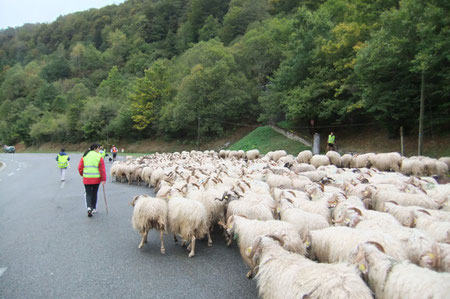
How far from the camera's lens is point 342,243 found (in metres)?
4.30

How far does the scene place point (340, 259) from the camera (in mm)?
4199

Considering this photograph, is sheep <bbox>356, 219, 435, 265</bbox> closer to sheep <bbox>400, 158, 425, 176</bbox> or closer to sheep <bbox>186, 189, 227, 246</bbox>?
sheep <bbox>186, 189, 227, 246</bbox>

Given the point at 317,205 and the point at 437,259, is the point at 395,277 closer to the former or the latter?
the point at 437,259

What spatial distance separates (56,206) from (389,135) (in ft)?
83.4

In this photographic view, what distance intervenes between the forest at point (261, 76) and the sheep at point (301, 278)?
57.3 ft

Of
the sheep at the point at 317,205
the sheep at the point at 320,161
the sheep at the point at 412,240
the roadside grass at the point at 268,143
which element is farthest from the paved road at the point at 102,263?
the roadside grass at the point at 268,143

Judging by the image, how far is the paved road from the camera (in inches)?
171

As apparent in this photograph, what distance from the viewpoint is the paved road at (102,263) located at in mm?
4352

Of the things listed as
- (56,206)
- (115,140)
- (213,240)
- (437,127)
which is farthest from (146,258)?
(115,140)

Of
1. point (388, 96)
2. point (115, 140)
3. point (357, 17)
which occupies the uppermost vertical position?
point (357, 17)

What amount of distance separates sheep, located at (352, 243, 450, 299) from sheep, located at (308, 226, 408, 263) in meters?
0.36

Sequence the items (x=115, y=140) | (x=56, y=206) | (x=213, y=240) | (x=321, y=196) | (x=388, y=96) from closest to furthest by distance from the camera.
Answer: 1. (x=213, y=240)
2. (x=321, y=196)
3. (x=56, y=206)
4. (x=388, y=96)
5. (x=115, y=140)

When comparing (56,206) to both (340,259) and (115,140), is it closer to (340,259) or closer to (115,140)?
(340,259)

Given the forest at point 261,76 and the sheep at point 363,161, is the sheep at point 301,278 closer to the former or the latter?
the sheep at point 363,161
